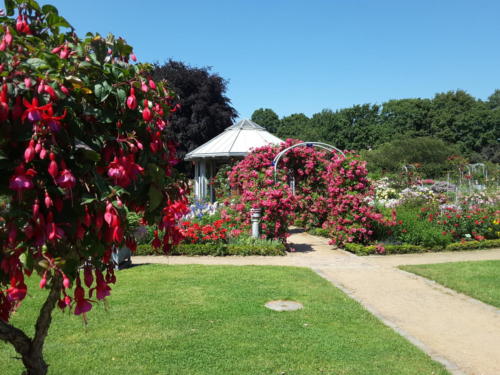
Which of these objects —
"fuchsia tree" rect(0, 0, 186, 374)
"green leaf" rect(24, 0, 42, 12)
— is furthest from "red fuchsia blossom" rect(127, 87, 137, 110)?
"green leaf" rect(24, 0, 42, 12)

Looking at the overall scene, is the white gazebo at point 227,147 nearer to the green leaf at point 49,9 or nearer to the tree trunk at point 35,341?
the tree trunk at point 35,341

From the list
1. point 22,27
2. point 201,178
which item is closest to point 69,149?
point 22,27

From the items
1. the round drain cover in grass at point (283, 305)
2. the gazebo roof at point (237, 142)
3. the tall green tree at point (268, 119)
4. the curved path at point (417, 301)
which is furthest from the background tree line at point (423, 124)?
the round drain cover in grass at point (283, 305)

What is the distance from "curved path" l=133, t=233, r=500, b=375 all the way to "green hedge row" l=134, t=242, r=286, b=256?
0.76 ft

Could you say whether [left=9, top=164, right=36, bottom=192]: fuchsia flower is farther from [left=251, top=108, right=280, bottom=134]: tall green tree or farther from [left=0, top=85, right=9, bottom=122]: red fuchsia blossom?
[left=251, top=108, right=280, bottom=134]: tall green tree

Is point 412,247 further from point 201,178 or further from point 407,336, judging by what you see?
point 201,178

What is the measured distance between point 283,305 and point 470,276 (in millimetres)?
3835

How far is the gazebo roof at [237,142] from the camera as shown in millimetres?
18358

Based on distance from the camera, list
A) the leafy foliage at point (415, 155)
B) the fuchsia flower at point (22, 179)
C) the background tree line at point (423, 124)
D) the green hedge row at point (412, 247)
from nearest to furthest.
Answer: the fuchsia flower at point (22, 179) → the green hedge row at point (412, 247) → the leafy foliage at point (415, 155) → the background tree line at point (423, 124)

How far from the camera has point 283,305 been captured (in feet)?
18.6

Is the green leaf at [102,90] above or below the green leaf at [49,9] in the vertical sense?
below

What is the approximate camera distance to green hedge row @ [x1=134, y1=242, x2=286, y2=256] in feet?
31.5

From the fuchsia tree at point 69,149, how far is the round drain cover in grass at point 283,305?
154 inches

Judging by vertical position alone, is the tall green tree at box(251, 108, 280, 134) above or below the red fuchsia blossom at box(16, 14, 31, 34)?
above
